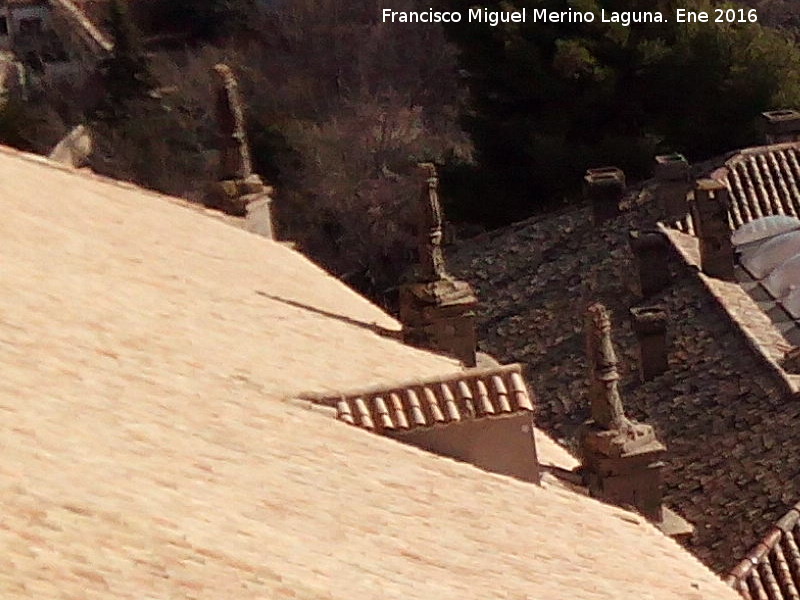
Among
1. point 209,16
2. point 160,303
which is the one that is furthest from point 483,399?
point 209,16

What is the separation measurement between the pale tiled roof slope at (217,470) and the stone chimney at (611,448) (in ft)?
3.62

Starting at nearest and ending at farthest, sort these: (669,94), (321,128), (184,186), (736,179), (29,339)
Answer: (29,339) → (736,179) → (669,94) → (184,186) → (321,128)

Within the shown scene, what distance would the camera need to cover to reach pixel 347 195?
3641cm

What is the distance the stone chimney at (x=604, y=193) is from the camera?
86.9 feet

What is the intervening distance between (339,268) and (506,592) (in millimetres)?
29446

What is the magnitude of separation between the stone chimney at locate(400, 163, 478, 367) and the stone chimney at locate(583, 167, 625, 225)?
14.1 m

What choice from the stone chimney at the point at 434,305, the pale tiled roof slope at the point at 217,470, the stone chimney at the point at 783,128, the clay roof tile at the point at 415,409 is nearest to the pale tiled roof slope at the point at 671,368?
the stone chimney at the point at 783,128

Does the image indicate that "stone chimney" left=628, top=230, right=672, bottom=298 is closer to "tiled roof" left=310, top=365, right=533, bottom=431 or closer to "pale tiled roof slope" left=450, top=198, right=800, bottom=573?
"pale tiled roof slope" left=450, top=198, right=800, bottom=573

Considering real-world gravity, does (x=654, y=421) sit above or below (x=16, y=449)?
below

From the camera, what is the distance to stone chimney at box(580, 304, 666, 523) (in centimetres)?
1099

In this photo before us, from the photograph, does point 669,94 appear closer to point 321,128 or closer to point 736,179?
point 736,179

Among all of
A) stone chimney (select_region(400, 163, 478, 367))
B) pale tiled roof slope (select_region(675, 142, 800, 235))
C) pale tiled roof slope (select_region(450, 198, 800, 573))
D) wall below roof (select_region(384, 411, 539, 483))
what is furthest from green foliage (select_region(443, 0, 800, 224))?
wall below roof (select_region(384, 411, 539, 483))

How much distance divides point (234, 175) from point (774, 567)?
6.49 meters

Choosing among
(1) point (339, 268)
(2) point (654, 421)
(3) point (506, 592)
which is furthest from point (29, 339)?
(1) point (339, 268)
